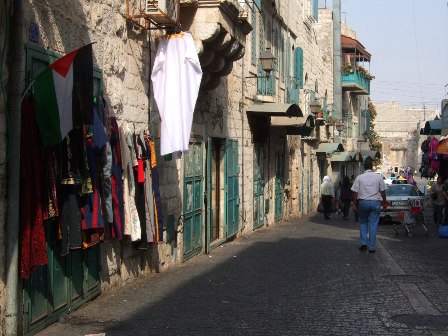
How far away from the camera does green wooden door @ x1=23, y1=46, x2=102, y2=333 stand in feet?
20.8

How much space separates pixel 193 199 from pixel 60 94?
6.65m

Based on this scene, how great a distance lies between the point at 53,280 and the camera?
690cm

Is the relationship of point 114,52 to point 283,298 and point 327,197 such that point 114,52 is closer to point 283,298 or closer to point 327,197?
point 283,298

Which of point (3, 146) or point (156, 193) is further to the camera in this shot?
point (156, 193)

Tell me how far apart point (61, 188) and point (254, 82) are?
41.0 feet

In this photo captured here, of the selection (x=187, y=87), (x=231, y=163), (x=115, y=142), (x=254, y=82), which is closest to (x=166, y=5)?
(x=187, y=87)

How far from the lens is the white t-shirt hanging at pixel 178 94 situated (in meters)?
9.81

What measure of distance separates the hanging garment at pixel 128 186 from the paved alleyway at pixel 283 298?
2.41 feet

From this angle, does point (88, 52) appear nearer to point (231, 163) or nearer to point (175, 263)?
point (175, 263)

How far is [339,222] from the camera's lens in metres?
24.4

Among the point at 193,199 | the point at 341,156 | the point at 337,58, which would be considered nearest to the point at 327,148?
the point at 341,156

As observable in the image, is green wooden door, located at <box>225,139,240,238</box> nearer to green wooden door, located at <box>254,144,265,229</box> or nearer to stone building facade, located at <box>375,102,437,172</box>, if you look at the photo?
green wooden door, located at <box>254,144,265,229</box>

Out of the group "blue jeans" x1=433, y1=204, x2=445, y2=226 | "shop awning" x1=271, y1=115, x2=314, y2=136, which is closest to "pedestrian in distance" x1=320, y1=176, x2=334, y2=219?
"blue jeans" x1=433, y1=204, x2=445, y2=226

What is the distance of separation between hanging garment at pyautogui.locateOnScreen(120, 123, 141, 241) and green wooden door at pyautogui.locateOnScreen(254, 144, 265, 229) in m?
10.3
